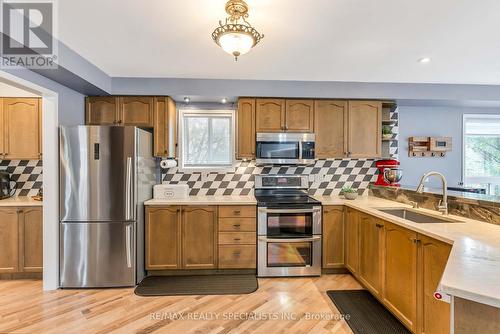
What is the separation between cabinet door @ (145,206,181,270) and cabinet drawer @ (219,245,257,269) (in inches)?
20.4

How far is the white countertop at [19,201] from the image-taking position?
2875 millimetres

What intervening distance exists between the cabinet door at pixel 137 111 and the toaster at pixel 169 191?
81cm

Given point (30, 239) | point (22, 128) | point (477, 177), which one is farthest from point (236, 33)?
point (477, 177)

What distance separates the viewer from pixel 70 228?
8.86ft

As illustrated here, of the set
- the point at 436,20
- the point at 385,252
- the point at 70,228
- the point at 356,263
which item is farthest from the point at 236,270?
the point at 436,20

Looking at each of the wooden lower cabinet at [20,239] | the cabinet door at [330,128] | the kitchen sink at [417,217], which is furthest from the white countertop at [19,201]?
the kitchen sink at [417,217]

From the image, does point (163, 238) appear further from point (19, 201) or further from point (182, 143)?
point (19, 201)

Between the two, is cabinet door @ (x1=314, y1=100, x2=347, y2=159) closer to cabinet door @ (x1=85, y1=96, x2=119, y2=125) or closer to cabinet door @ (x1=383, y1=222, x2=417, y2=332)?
cabinet door @ (x1=383, y1=222, x2=417, y2=332)

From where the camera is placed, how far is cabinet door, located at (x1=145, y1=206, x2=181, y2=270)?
299cm

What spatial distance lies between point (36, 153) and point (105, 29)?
1.95 metres

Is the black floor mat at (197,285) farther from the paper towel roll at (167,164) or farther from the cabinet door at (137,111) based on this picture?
the cabinet door at (137,111)

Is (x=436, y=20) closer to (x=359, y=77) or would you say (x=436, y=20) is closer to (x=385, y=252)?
(x=359, y=77)

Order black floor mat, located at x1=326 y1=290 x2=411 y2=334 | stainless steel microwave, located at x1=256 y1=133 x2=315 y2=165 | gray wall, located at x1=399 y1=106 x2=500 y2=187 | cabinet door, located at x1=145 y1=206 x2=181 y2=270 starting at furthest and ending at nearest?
gray wall, located at x1=399 y1=106 x2=500 y2=187 < stainless steel microwave, located at x1=256 y1=133 x2=315 y2=165 < cabinet door, located at x1=145 y1=206 x2=181 y2=270 < black floor mat, located at x1=326 y1=290 x2=411 y2=334

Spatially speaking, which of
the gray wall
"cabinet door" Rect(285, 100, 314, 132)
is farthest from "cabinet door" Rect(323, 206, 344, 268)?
the gray wall
